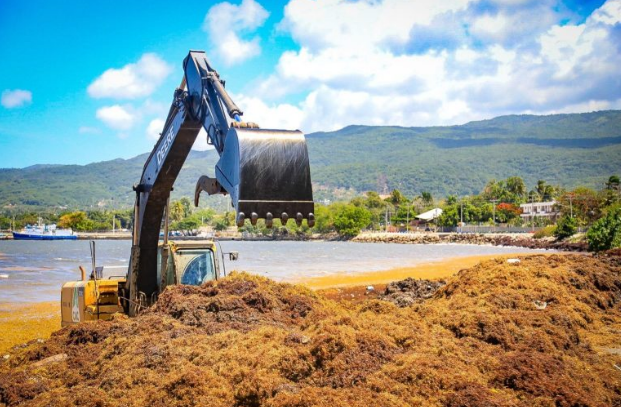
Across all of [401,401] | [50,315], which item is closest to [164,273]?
[401,401]

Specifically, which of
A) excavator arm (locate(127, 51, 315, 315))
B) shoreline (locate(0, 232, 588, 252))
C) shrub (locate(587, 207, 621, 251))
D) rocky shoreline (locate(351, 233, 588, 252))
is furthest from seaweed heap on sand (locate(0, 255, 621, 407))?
rocky shoreline (locate(351, 233, 588, 252))

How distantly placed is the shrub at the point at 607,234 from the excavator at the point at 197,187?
35114 mm

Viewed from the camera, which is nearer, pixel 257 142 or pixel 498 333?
pixel 257 142

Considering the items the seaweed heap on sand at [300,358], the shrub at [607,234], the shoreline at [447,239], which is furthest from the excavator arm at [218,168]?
the shrub at [607,234]

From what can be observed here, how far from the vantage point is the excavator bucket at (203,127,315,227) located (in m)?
5.07

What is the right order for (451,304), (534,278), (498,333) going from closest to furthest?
(498,333), (451,304), (534,278)

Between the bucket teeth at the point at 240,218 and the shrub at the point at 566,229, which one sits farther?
the shrub at the point at 566,229

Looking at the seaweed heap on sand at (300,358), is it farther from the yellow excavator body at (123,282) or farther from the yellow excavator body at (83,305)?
the yellow excavator body at (83,305)

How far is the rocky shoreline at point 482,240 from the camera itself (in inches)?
2450

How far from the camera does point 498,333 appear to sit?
7.71 meters

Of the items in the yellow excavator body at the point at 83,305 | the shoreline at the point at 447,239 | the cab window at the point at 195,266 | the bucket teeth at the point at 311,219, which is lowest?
the shoreline at the point at 447,239

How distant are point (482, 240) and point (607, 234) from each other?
57.0 m

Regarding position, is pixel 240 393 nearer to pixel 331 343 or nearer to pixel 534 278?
pixel 331 343

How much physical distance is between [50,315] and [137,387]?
12637 millimetres
